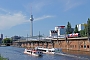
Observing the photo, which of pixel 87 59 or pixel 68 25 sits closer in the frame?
pixel 87 59

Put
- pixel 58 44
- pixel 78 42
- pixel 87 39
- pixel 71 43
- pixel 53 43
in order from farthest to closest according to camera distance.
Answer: pixel 53 43
pixel 58 44
pixel 71 43
pixel 78 42
pixel 87 39

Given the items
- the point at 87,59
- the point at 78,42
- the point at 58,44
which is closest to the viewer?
the point at 87,59

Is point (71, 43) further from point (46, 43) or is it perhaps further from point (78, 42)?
point (46, 43)

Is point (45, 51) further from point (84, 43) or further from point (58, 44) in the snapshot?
point (58, 44)

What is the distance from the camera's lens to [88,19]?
15450 centimetres

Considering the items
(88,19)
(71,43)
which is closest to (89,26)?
(88,19)

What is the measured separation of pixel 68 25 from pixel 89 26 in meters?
41.3

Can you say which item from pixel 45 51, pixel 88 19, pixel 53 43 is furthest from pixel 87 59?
pixel 53 43

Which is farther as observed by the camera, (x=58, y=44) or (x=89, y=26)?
(x=58, y=44)

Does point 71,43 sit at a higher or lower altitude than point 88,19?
lower

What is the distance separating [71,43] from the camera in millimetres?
151000

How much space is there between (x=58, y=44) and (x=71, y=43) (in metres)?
18.4

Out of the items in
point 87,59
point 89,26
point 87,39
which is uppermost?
point 89,26

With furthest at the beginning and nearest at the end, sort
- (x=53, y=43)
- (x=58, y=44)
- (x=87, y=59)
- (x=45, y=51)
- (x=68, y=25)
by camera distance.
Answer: (x=68, y=25), (x=53, y=43), (x=58, y=44), (x=45, y=51), (x=87, y=59)
